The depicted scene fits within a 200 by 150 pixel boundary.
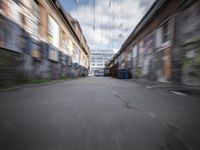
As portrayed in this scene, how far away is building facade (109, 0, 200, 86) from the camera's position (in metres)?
7.66

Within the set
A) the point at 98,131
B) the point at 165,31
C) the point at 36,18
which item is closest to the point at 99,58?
the point at 165,31

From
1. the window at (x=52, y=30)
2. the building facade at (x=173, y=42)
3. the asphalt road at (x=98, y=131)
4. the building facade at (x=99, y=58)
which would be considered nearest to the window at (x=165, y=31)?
the building facade at (x=173, y=42)

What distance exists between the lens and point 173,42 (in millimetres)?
9672

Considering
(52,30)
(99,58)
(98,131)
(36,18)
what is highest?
(99,58)

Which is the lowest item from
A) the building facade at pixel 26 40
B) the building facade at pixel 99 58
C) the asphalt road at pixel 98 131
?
the asphalt road at pixel 98 131

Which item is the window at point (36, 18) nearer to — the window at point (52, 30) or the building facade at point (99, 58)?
the window at point (52, 30)

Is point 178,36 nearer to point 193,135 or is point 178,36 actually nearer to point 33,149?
point 193,135

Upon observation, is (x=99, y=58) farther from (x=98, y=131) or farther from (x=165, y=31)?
(x=98, y=131)

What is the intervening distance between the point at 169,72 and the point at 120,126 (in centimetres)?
941

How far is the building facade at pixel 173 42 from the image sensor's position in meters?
7.66

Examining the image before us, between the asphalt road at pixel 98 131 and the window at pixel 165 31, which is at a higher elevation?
the window at pixel 165 31

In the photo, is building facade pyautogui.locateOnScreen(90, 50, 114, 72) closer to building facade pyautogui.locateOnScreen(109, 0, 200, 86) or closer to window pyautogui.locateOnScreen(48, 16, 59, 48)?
window pyautogui.locateOnScreen(48, 16, 59, 48)

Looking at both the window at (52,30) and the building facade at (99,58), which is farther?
the building facade at (99,58)

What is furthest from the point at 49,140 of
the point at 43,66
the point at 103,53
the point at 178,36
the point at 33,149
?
the point at 103,53
